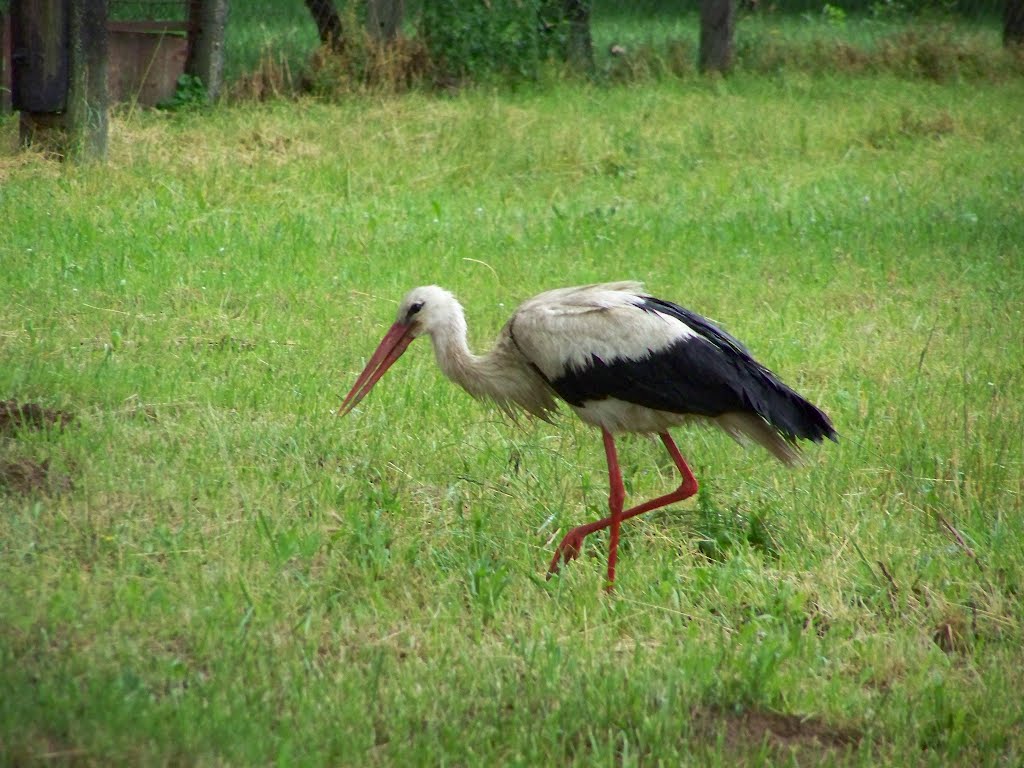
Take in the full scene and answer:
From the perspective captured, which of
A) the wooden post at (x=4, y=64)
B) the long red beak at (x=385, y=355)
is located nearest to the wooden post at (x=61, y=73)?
the wooden post at (x=4, y=64)

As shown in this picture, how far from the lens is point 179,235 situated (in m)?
7.86

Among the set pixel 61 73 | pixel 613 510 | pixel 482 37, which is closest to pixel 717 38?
pixel 482 37

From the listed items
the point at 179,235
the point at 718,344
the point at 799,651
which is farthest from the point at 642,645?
the point at 179,235

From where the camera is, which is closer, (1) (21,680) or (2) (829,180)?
(1) (21,680)

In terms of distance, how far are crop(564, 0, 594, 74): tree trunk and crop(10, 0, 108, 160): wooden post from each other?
634 cm

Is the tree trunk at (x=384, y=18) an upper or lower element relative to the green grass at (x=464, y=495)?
upper

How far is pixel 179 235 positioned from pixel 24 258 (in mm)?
1010

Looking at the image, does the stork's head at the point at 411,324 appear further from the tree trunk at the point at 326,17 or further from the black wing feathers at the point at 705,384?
the tree trunk at the point at 326,17

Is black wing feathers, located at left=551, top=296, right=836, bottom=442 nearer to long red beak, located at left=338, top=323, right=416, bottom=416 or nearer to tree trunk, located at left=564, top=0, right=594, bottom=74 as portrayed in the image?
long red beak, located at left=338, top=323, right=416, bottom=416

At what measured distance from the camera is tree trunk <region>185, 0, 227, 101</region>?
11594 mm

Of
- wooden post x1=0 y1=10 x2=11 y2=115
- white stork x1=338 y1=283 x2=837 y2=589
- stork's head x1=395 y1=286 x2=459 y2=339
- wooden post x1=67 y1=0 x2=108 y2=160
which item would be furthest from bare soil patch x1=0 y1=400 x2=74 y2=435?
wooden post x1=0 y1=10 x2=11 y2=115

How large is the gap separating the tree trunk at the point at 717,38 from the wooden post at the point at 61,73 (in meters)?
7.68

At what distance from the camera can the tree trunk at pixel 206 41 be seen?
11594 mm

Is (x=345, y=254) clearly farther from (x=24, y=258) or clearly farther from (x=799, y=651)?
(x=799, y=651)
